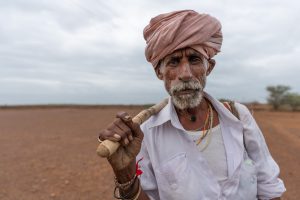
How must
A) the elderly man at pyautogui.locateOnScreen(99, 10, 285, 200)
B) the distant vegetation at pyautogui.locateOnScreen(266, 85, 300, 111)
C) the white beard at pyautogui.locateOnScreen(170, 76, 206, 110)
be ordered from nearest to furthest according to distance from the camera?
the elderly man at pyautogui.locateOnScreen(99, 10, 285, 200)
the white beard at pyautogui.locateOnScreen(170, 76, 206, 110)
the distant vegetation at pyautogui.locateOnScreen(266, 85, 300, 111)

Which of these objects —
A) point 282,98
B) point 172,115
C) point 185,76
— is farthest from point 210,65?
point 282,98

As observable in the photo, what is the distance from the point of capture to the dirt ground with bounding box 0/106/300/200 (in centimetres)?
705

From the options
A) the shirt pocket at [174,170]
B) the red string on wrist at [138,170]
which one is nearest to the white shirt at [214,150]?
the shirt pocket at [174,170]

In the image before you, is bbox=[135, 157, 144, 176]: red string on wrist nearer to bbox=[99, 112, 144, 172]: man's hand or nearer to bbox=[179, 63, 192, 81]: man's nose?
bbox=[99, 112, 144, 172]: man's hand

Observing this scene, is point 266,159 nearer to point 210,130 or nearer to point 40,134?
point 210,130

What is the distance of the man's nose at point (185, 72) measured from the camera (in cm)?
232

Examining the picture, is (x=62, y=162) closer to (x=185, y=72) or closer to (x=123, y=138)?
(x=185, y=72)

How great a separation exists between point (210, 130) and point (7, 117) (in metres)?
18.1

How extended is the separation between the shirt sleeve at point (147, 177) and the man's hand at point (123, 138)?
27 centimetres

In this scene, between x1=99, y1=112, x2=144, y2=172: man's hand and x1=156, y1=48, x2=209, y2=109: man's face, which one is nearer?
x1=99, y1=112, x2=144, y2=172: man's hand

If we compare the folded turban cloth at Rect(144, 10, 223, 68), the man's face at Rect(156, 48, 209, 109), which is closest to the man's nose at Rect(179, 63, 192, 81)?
the man's face at Rect(156, 48, 209, 109)

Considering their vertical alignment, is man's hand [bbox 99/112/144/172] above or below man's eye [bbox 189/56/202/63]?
below

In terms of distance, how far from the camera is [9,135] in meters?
13.2

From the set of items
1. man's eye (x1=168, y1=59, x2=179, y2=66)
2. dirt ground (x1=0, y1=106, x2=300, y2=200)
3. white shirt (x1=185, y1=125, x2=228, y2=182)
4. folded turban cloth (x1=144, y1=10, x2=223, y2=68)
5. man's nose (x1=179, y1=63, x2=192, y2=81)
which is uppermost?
folded turban cloth (x1=144, y1=10, x2=223, y2=68)
